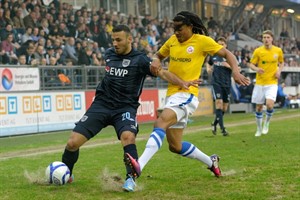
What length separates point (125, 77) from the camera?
26.5ft

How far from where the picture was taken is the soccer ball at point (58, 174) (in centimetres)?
793

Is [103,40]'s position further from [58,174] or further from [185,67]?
[58,174]

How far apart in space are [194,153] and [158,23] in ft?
81.8

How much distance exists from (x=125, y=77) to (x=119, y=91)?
0.20 meters

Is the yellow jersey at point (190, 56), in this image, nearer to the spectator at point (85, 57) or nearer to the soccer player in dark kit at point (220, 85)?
the soccer player in dark kit at point (220, 85)

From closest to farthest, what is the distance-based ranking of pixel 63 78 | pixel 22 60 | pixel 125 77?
1. pixel 125 77
2. pixel 22 60
3. pixel 63 78

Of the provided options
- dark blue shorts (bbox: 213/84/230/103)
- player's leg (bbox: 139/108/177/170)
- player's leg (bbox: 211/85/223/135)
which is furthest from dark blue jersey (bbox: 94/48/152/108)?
dark blue shorts (bbox: 213/84/230/103)

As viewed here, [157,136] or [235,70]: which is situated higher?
[235,70]

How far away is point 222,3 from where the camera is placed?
44344 millimetres

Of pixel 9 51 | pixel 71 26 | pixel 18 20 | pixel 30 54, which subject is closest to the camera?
pixel 9 51

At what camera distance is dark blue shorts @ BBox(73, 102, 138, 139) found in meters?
7.95

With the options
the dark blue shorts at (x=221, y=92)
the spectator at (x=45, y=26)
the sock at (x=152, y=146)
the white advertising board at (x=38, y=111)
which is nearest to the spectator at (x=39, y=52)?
the white advertising board at (x=38, y=111)

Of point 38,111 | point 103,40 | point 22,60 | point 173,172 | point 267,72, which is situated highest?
point 103,40

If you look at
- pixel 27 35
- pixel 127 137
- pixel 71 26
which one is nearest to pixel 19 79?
pixel 27 35
